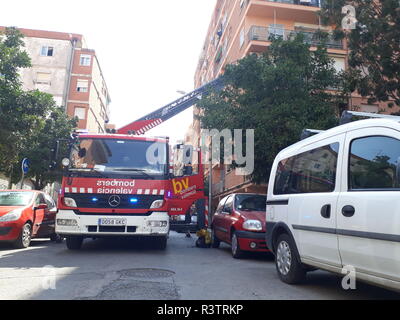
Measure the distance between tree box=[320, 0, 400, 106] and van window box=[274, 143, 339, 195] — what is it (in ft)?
23.2

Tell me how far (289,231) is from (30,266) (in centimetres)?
441

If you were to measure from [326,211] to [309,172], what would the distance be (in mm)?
792

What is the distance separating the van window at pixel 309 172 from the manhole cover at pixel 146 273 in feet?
7.20

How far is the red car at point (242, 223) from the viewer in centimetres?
775

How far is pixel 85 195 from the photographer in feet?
25.5

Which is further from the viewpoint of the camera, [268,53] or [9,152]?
[9,152]

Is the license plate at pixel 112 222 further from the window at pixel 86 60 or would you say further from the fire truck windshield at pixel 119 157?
the window at pixel 86 60

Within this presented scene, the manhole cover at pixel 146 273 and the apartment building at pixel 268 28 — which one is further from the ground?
the apartment building at pixel 268 28

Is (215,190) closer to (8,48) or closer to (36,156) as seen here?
(36,156)

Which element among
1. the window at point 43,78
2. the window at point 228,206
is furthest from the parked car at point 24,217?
the window at point 43,78

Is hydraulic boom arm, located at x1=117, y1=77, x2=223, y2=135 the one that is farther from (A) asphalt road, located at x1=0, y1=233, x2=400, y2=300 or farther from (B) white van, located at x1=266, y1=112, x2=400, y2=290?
(B) white van, located at x1=266, y1=112, x2=400, y2=290

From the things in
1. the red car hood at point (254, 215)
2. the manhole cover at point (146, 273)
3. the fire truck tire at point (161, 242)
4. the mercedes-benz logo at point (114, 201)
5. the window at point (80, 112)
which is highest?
the window at point (80, 112)

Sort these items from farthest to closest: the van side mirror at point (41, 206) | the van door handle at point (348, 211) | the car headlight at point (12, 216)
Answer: the van side mirror at point (41, 206) < the car headlight at point (12, 216) < the van door handle at point (348, 211)

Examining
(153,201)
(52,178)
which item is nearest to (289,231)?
(153,201)
